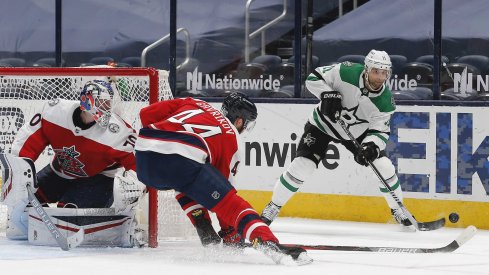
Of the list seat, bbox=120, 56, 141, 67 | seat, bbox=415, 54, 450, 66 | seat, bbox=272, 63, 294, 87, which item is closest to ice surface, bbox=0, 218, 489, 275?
seat, bbox=415, 54, 450, 66

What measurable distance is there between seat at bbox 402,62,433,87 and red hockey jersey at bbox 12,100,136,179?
6.70ft

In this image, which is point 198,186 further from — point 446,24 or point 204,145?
point 446,24

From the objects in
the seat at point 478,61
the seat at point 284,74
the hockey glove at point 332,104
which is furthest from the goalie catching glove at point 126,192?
the seat at point 478,61

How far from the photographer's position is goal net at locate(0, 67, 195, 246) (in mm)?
4891

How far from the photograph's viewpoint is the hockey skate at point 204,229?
4.50 meters

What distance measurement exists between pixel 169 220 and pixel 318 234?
970 millimetres

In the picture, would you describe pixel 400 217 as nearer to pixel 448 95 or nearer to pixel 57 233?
pixel 448 95

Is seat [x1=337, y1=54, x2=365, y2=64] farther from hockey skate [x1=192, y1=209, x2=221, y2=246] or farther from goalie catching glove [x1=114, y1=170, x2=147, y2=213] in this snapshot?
hockey skate [x1=192, y1=209, x2=221, y2=246]

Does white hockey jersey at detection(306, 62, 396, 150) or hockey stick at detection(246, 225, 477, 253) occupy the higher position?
white hockey jersey at detection(306, 62, 396, 150)

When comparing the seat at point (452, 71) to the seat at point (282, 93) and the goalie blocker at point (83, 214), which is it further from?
the goalie blocker at point (83, 214)

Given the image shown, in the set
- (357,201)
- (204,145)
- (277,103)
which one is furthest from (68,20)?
(204,145)

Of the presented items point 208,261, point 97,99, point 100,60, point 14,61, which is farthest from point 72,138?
point 14,61

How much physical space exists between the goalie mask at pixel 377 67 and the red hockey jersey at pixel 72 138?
52.5 inches

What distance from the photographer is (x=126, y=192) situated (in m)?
4.68
